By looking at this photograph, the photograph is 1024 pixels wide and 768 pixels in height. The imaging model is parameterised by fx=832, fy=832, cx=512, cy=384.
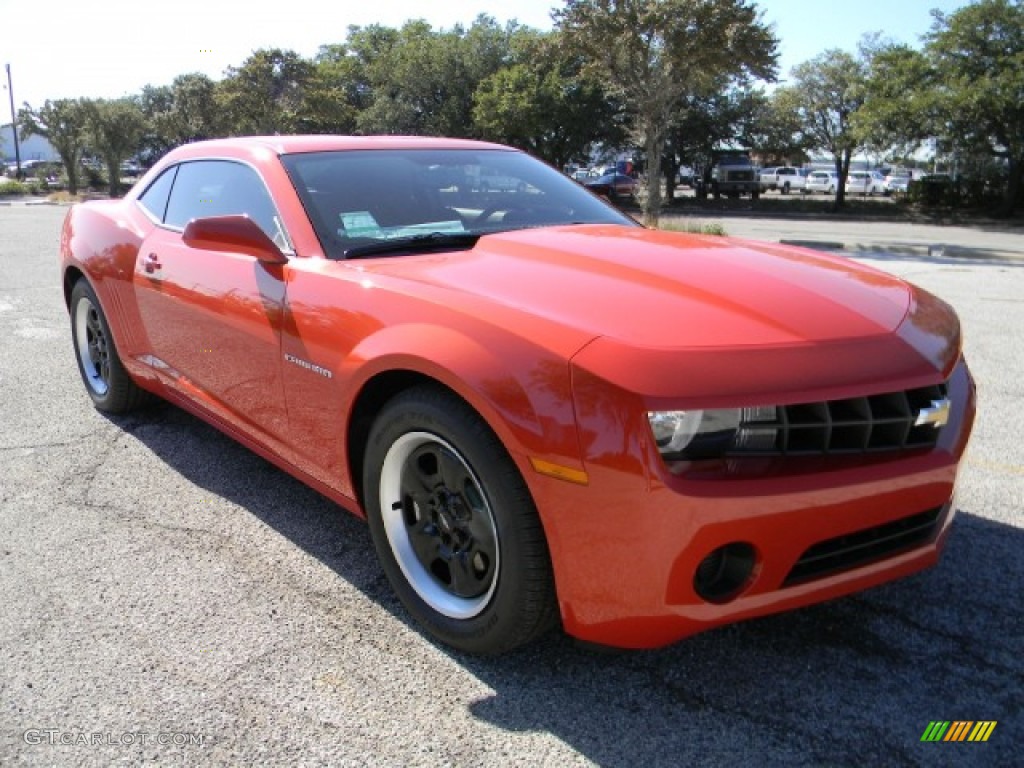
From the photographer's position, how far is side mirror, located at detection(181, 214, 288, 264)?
2.82 m

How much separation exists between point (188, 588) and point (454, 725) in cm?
118

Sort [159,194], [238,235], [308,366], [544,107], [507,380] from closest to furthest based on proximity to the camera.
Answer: [507,380] < [308,366] < [238,235] < [159,194] < [544,107]

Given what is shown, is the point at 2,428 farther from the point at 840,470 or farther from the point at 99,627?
the point at 840,470

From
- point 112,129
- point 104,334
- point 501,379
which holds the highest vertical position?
point 112,129

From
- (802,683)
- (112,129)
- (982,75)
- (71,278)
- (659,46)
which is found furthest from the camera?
(112,129)

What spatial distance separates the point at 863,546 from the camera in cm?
212

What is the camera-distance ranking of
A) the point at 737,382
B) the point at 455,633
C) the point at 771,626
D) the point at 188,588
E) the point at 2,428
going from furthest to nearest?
the point at 2,428 → the point at 188,588 → the point at 771,626 → the point at 455,633 → the point at 737,382

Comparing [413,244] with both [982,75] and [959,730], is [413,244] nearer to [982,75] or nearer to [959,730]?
[959,730]

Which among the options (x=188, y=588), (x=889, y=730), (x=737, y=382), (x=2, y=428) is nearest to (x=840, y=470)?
(x=737, y=382)

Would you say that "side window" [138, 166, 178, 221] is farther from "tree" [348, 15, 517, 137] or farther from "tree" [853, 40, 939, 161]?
"tree" [348, 15, 517, 137]

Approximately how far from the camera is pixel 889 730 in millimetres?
2082

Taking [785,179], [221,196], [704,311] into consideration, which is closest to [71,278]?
[221,196]

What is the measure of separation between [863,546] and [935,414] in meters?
0.39

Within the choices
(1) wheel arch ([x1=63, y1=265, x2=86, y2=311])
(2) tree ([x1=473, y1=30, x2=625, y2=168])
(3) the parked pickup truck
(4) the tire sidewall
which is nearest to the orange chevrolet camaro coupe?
(4) the tire sidewall
